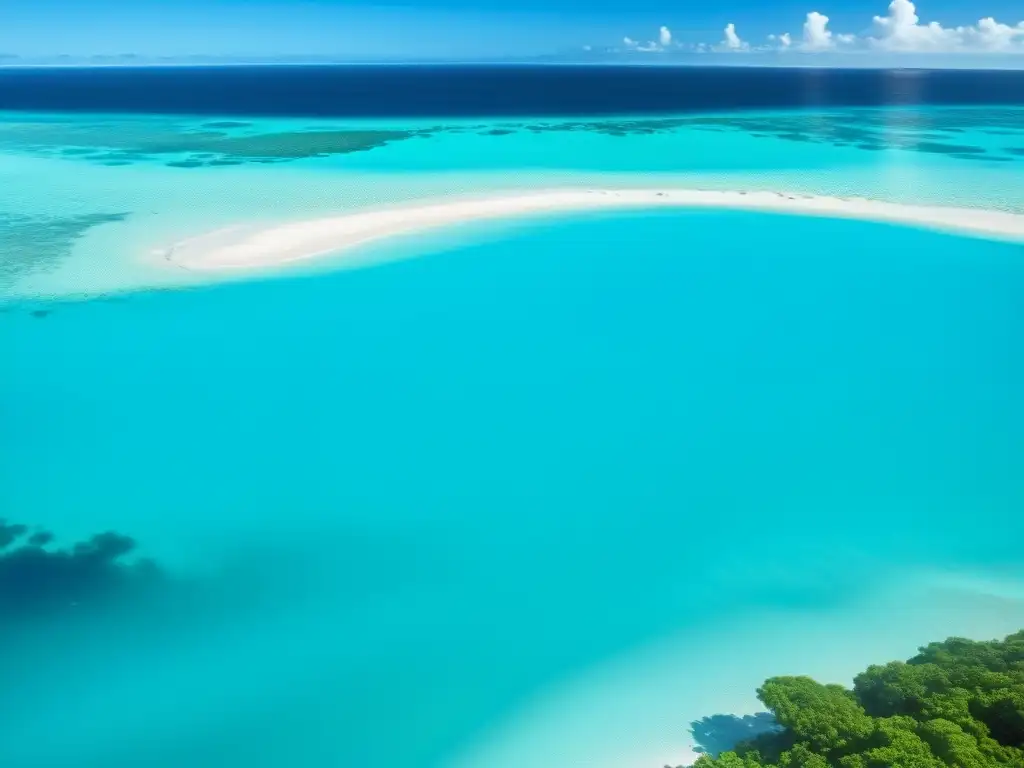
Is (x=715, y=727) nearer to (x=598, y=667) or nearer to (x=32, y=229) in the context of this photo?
(x=598, y=667)

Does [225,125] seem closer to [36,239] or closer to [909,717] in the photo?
[36,239]

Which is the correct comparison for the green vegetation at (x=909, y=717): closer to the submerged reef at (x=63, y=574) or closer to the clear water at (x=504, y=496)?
the clear water at (x=504, y=496)

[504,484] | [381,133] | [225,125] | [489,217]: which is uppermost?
[225,125]

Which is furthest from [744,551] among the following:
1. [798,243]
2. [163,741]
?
[798,243]

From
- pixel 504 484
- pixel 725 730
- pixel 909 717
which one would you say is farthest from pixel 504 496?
pixel 909 717

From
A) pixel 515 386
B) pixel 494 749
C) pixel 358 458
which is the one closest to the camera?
pixel 494 749

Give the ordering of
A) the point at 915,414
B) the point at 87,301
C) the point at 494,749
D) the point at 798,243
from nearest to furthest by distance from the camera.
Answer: the point at 494,749
the point at 915,414
the point at 87,301
the point at 798,243

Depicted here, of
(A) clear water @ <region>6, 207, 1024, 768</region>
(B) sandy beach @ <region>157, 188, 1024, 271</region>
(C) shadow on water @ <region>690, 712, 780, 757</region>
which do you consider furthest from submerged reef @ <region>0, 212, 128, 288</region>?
(C) shadow on water @ <region>690, 712, 780, 757</region>

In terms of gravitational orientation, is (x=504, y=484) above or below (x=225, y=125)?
below
